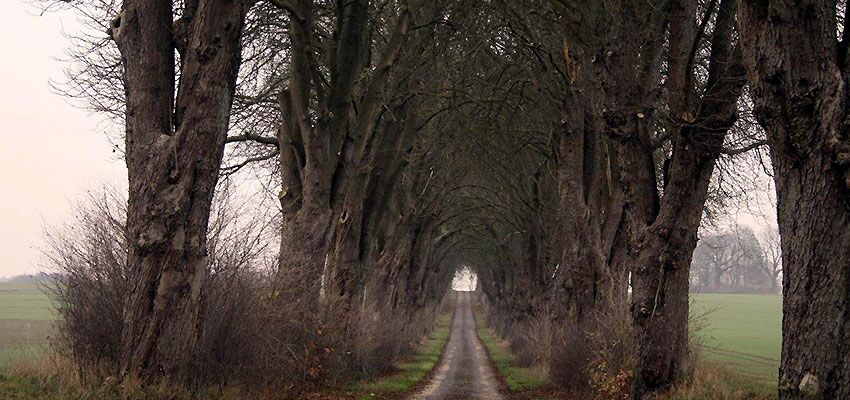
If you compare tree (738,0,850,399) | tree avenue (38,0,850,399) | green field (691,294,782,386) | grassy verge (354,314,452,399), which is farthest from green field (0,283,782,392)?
tree (738,0,850,399)

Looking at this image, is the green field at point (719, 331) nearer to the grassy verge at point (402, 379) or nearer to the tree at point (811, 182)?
the grassy verge at point (402, 379)

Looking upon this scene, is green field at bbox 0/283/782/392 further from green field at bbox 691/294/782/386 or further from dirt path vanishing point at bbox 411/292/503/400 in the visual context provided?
dirt path vanishing point at bbox 411/292/503/400

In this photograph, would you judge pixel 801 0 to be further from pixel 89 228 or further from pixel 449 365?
pixel 449 365

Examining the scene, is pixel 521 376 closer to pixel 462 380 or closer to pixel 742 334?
pixel 462 380

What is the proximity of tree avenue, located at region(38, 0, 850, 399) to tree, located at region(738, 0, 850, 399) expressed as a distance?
16mm

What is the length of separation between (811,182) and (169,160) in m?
6.08

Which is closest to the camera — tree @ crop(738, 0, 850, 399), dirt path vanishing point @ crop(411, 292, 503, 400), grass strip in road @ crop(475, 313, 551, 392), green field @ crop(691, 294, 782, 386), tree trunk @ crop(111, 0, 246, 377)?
tree @ crop(738, 0, 850, 399)

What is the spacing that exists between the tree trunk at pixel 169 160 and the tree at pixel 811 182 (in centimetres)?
549

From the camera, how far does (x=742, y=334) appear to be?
173 feet

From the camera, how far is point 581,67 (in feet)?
51.0

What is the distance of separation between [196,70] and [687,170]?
6439 millimetres

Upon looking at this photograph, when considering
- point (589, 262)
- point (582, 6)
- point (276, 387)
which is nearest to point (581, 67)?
point (582, 6)

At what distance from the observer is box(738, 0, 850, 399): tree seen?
225 inches

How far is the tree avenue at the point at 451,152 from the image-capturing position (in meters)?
5.92
